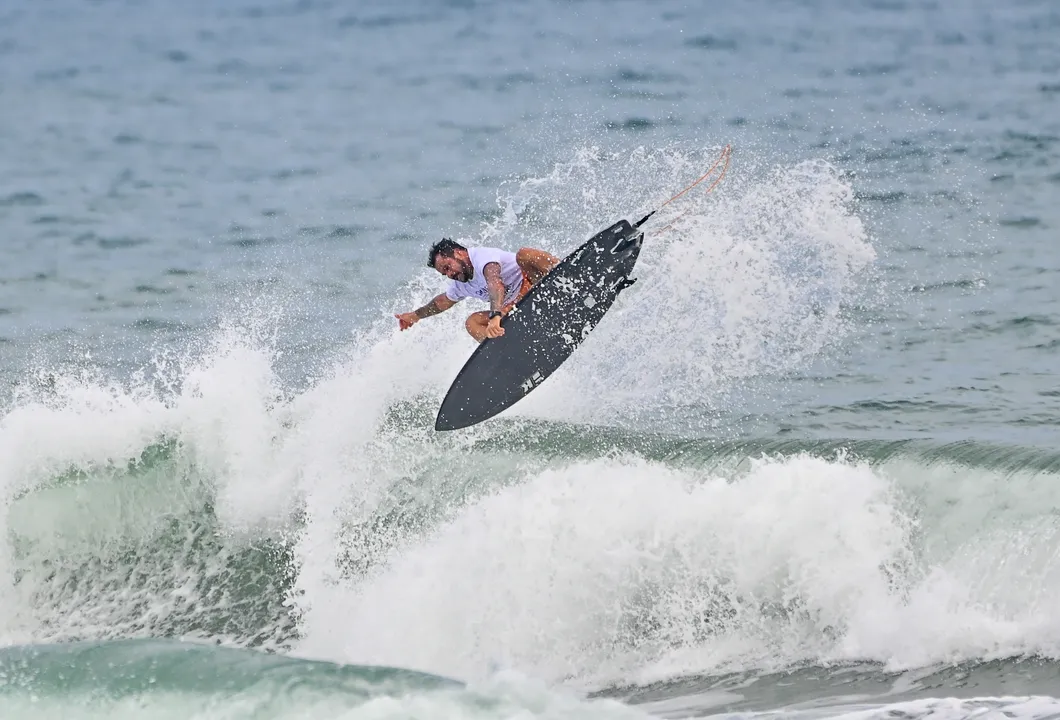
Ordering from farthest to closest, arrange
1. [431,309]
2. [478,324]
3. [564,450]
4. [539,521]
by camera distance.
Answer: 1. [564,450]
2. [431,309]
3. [478,324]
4. [539,521]

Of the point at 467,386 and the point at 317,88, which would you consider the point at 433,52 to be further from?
the point at 467,386

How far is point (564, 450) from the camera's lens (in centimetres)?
1244

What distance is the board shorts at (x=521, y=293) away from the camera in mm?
11352

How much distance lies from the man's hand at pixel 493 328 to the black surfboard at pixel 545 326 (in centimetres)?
17

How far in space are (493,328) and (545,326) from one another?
51 centimetres

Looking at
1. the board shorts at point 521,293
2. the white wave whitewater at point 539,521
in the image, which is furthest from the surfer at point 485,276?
the white wave whitewater at point 539,521

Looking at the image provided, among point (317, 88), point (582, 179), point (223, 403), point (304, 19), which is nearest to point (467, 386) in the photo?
point (223, 403)

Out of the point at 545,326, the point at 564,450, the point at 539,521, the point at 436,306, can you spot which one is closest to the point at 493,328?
the point at 545,326

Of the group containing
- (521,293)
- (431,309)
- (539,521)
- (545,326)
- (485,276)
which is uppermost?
(485,276)

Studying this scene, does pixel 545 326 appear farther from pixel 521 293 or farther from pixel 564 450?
pixel 564 450

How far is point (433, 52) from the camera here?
4147 cm

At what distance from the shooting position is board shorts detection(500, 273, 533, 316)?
37.2ft

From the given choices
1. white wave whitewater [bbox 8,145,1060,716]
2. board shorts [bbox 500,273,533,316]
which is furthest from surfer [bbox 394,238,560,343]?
white wave whitewater [bbox 8,145,1060,716]

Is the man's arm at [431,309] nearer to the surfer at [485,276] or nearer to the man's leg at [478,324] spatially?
the surfer at [485,276]
